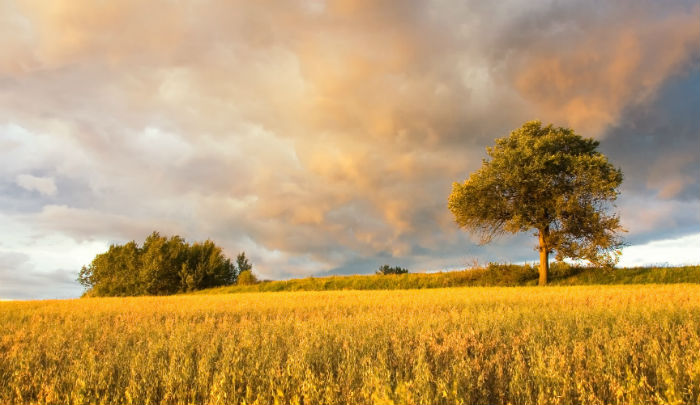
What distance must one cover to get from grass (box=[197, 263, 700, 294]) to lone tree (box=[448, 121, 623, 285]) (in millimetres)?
2312

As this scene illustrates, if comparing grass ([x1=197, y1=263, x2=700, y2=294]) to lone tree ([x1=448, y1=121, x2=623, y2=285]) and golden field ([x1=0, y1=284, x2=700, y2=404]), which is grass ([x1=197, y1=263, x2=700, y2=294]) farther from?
golden field ([x1=0, y1=284, x2=700, y2=404])

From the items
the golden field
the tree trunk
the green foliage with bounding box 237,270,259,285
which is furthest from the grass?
the golden field

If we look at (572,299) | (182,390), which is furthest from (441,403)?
(572,299)

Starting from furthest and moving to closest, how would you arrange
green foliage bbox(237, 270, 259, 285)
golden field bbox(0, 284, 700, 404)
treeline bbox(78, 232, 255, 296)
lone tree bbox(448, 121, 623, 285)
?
treeline bbox(78, 232, 255, 296) → green foliage bbox(237, 270, 259, 285) → lone tree bbox(448, 121, 623, 285) → golden field bbox(0, 284, 700, 404)

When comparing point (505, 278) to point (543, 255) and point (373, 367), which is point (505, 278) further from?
point (373, 367)

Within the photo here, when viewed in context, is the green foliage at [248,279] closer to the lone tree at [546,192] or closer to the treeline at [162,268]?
the treeline at [162,268]

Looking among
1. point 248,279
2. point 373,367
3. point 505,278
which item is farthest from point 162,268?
point 373,367

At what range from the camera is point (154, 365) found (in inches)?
242

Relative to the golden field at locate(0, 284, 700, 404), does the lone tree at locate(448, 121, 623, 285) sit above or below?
above

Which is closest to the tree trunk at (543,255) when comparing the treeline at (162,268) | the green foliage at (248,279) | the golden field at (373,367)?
the golden field at (373,367)

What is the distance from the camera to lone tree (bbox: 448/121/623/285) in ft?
102

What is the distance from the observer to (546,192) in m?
32.5

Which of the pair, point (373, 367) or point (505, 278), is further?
point (505, 278)

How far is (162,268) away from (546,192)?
5548 cm
